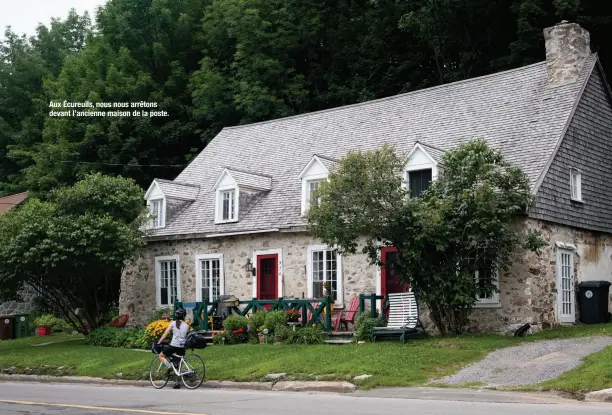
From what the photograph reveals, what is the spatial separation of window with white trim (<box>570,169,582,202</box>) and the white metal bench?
611 cm

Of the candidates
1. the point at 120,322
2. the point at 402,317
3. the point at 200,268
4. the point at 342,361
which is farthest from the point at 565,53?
the point at 120,322

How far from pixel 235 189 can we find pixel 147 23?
24.8 meters

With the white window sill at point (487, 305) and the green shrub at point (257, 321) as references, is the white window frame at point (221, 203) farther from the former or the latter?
the white window sill at point (487, 305)

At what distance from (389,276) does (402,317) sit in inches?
92.0

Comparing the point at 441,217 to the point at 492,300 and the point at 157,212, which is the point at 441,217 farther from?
the point at 157,212

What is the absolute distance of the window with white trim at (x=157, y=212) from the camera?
30.9 meters

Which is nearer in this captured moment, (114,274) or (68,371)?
(68,371)

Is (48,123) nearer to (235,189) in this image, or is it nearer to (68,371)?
(235,189)

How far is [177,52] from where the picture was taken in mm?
49156

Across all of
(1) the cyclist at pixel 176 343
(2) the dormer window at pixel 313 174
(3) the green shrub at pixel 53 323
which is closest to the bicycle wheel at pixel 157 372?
(1) the cyclist at pixel 176 343

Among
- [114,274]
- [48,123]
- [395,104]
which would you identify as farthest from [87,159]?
[395,104]

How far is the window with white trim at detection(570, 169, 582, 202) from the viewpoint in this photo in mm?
24109

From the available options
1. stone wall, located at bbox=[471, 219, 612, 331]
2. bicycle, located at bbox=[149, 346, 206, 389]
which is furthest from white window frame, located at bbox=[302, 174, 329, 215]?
bicycle, located at bbox=[149, 346, 206, 389]

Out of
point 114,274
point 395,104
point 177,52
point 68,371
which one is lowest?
point 68,371
